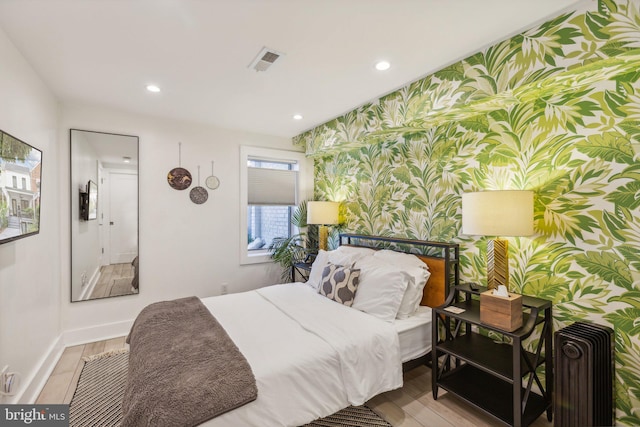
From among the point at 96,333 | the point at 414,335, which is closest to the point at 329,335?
the point at 414,335

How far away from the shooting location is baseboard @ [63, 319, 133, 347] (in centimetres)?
301

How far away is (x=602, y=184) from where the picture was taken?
179 cm

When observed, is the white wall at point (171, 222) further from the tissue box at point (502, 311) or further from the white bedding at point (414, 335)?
the tissue box at point (502, 311)

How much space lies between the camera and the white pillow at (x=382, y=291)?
2.32m

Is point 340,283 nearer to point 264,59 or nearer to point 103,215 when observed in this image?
point 264,59

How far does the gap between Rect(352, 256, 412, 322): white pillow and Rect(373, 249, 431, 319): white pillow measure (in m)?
0.07

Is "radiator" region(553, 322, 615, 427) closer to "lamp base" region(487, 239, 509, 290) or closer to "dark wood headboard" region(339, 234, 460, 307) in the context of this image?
"lamp base" region(487, 239, 509, 290)

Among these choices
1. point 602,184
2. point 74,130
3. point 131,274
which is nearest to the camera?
point 602,184

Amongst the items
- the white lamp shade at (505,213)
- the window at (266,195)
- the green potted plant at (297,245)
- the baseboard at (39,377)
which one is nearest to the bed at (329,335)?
the white lamp shade at (505,213)

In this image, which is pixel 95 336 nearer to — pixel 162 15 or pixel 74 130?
pixel 74 130

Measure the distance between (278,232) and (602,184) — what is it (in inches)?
144

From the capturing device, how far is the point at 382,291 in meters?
2.39

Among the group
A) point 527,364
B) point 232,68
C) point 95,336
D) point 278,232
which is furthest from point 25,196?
point 527,364

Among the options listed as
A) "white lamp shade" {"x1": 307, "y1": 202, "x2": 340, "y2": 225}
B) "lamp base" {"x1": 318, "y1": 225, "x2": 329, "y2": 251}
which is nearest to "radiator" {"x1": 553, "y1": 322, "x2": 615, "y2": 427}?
"white lamp shade" {"x1": 307, "y1": 202, "x2": 340, "y2": 225}
